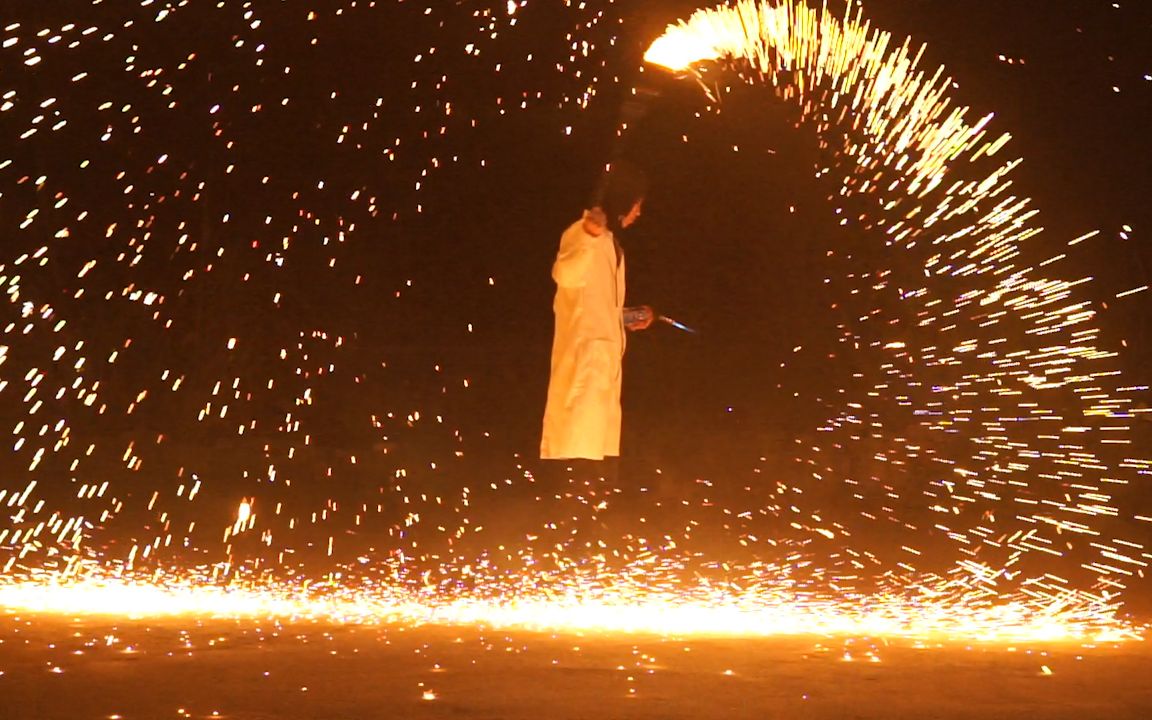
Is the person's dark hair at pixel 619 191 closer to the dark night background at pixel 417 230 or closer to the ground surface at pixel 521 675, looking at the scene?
the ground surface at pixel 521 675

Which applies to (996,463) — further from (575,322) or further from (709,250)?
(575,322)

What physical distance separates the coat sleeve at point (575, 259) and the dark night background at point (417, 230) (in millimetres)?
5223

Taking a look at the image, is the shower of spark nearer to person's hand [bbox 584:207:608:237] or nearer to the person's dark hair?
the person's dark hair

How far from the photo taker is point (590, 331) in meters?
8.48

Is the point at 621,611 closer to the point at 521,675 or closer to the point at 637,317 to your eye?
the point at 637,317

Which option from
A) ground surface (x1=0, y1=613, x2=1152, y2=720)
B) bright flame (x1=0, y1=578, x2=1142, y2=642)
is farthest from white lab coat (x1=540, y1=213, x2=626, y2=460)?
ground surface (x1=0, y1=613, x2=1152, y2=720)

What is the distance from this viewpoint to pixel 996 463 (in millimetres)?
17484

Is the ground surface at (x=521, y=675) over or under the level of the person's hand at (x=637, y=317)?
under

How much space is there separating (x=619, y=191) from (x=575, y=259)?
460 mm

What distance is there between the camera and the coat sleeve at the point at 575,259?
8.35 metres

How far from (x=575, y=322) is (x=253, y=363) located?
43.8 ft

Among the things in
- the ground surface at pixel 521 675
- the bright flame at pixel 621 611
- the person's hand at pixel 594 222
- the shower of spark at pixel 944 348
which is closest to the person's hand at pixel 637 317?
the person's hand at pixel 594 222

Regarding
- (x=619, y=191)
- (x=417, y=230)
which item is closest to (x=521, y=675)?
(x=619, y=191)

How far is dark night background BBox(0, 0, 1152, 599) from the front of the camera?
54.1 ft
